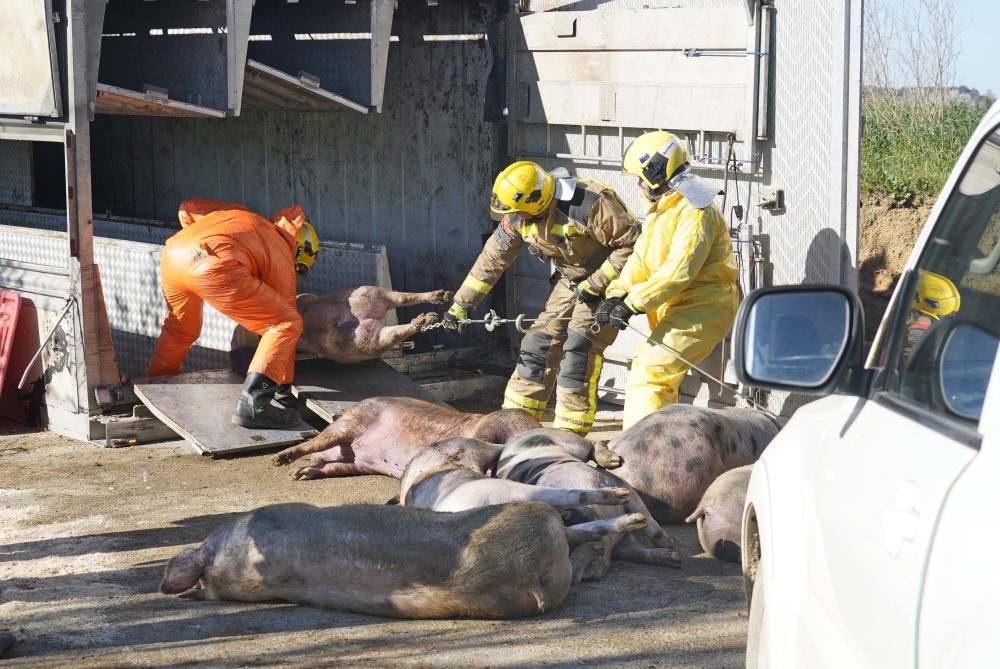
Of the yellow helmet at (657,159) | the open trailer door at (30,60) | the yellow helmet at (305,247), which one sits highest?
the open trailer door at (30,60)

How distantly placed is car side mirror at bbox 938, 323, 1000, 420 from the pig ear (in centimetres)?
384

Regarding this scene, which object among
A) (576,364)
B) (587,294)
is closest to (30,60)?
(587,294)

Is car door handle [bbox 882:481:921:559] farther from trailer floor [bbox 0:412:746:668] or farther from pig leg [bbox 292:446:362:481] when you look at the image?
pig leg [bbox 292:446:362:481]

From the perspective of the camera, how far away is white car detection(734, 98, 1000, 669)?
1859 mm

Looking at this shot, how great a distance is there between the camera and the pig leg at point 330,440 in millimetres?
7812

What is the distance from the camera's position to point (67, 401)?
8.73 m

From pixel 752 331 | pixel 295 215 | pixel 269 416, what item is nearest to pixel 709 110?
pixel 295 215

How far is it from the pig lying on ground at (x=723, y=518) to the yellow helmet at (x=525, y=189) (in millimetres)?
2767

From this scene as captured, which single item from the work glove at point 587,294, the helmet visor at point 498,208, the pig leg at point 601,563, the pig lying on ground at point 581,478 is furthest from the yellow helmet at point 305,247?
the pig leg at point 601,563

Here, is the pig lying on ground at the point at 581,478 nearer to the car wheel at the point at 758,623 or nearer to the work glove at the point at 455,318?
the work glove at the point at 455,318

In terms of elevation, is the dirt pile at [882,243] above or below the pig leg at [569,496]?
above

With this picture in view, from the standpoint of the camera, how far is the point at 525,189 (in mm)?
8188

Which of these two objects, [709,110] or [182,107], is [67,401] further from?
[709,110]

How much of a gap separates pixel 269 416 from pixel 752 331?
6015mm
